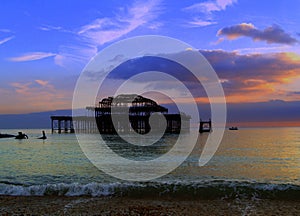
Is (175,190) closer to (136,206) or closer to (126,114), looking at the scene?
(136,206)

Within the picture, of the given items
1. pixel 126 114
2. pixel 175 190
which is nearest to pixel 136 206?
pixel 175 190

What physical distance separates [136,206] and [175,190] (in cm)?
328

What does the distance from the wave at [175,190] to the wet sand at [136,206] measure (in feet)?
2.83

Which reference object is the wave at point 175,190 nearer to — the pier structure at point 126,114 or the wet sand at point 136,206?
the wet sand at point 136,206

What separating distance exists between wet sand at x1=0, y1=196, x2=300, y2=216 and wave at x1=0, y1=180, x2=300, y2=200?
86 centimetres

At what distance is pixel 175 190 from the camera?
45.3ft

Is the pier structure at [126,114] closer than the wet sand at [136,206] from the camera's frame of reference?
No

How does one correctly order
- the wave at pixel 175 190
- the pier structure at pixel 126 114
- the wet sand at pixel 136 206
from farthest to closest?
the pier structure at pixel 126 114 < the wave at pixel 175 190 < the wet sand at pixel 136 206

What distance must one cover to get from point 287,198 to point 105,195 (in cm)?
780

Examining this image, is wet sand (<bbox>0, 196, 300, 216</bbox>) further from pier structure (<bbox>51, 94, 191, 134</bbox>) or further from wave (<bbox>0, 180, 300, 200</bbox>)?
pier structure (<bbox>51, 94, 191, 134</bbox>)

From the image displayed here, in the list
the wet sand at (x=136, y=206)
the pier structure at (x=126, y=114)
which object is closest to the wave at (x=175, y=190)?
the wet sand at (x=136, y=206)

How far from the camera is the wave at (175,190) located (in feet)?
43.3

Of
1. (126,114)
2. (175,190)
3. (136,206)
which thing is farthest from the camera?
(126,114)

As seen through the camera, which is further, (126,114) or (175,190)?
(126,114)
